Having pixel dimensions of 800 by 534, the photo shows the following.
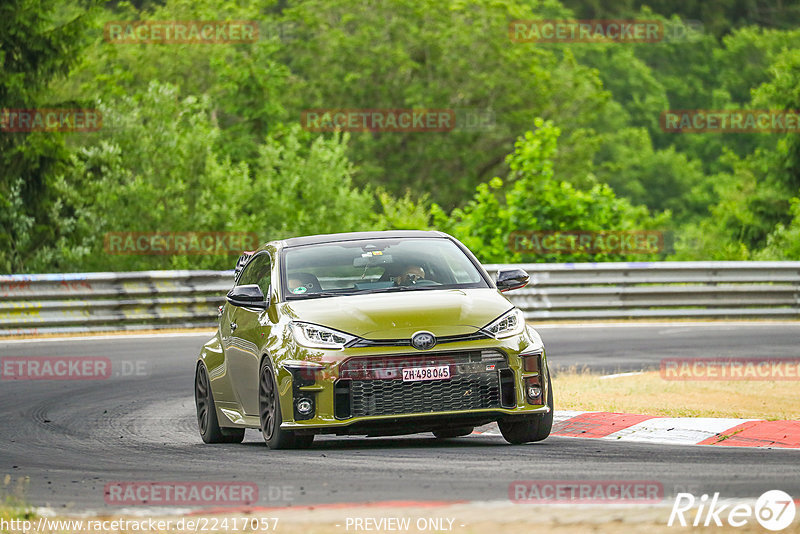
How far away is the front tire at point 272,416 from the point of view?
9562 millimetres

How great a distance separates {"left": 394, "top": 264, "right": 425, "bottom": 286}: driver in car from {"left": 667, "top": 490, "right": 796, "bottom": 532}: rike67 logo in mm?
3744

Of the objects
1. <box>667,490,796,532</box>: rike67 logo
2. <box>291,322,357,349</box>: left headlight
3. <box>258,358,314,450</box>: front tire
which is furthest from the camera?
<box>258,358,314,450</box>: front tire

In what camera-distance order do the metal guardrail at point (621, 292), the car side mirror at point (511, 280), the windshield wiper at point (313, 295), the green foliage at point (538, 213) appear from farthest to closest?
the green foliage at point (538, 213), the metal guardrail at point (621, 292), the car side mirror at point (511, 280), the windshield wiper at point (313, 295)

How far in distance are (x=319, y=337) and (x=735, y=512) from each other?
3629 mm

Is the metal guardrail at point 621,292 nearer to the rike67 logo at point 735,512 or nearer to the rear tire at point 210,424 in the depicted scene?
the rear tire at point 210,424

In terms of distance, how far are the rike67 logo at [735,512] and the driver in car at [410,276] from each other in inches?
147

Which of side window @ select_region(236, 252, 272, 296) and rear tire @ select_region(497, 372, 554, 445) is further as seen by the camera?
side window @ select_region(236, 252, 272, 296)

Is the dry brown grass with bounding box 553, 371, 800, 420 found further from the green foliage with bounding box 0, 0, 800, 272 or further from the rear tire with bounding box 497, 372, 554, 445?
the green foliage with bounding box 0, 0, 800, 272

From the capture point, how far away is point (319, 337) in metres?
9.40

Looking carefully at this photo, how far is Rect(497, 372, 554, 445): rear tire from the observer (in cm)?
974

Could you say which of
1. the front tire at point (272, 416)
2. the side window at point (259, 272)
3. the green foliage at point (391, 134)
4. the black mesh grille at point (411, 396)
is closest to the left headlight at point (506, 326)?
the black mesh grille at point (411, 396)

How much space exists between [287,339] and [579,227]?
20.2 m

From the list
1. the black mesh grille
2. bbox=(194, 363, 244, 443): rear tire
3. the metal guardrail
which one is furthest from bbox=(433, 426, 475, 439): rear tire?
the metal guardrail

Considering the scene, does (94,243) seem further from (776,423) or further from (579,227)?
(776,423)
